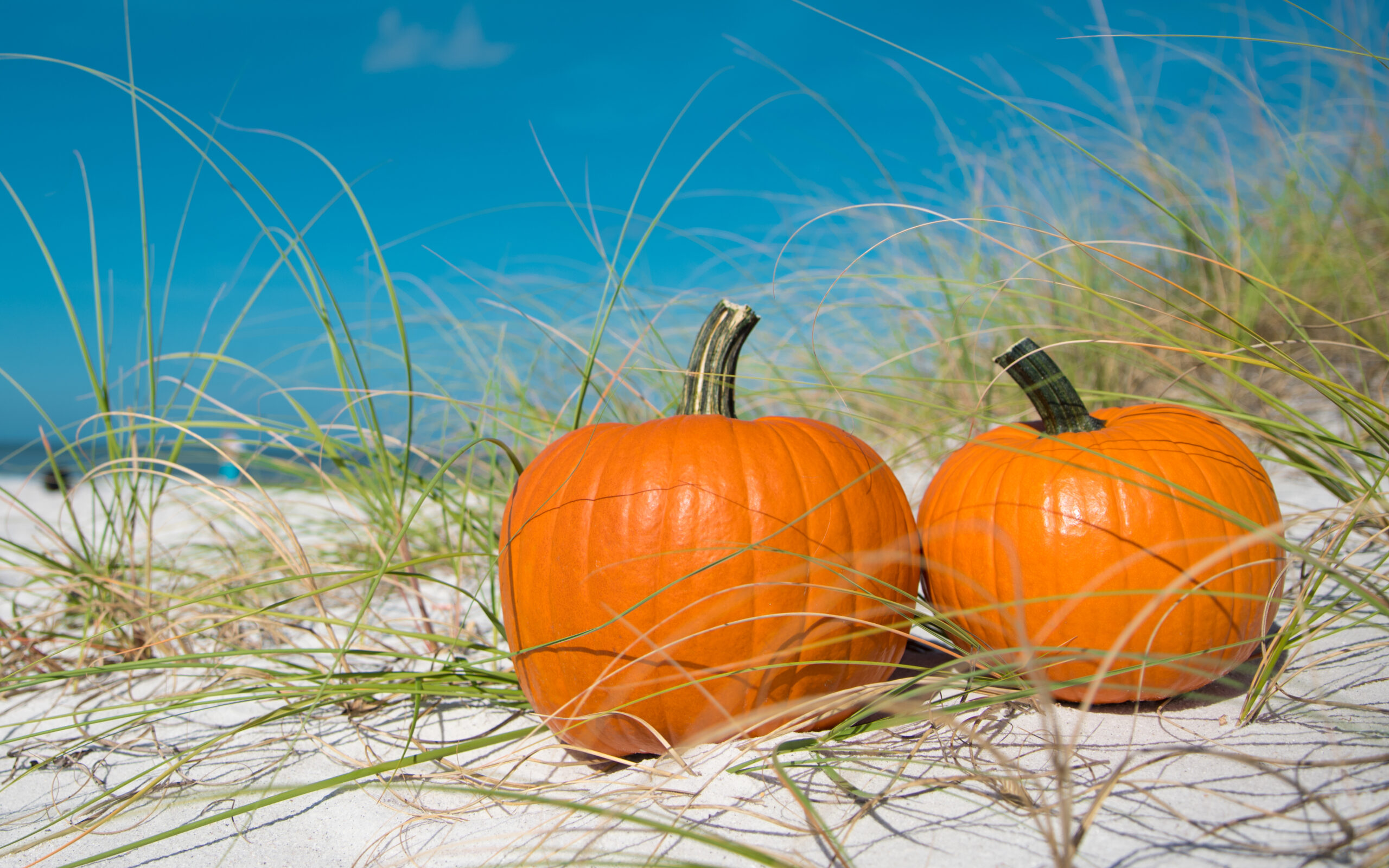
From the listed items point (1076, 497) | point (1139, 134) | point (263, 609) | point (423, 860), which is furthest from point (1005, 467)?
point (1139, 134)

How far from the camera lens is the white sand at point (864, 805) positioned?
3.11 feet

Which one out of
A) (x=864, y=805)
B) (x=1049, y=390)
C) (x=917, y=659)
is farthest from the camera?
(x=917, y=659)

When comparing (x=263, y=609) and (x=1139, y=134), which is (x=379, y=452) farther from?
(x=1139, y=134)

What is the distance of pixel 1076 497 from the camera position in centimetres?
140

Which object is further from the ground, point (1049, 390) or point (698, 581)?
point (1049, 390)

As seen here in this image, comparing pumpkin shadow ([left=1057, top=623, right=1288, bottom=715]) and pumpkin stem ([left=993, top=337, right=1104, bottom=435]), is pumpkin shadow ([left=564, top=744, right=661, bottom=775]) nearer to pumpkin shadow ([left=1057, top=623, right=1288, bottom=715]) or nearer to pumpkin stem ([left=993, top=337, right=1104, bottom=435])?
pumpkin shadow ([left=1057, top=623, right=1288, bottom=715])

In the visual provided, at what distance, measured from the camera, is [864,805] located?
1.09 meters

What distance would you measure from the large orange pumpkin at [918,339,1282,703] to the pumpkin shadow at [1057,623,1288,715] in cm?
3

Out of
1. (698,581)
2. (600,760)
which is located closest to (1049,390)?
(698,581)

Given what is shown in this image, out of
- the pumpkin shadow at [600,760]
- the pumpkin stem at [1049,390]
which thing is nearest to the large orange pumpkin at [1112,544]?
the pumpkin stem at [1049,390]

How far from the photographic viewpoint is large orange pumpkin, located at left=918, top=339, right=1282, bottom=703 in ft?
4.42

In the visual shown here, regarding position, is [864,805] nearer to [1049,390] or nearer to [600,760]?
[600,760]

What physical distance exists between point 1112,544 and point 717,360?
2.64 ft

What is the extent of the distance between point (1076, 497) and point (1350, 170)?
12.2 ft
